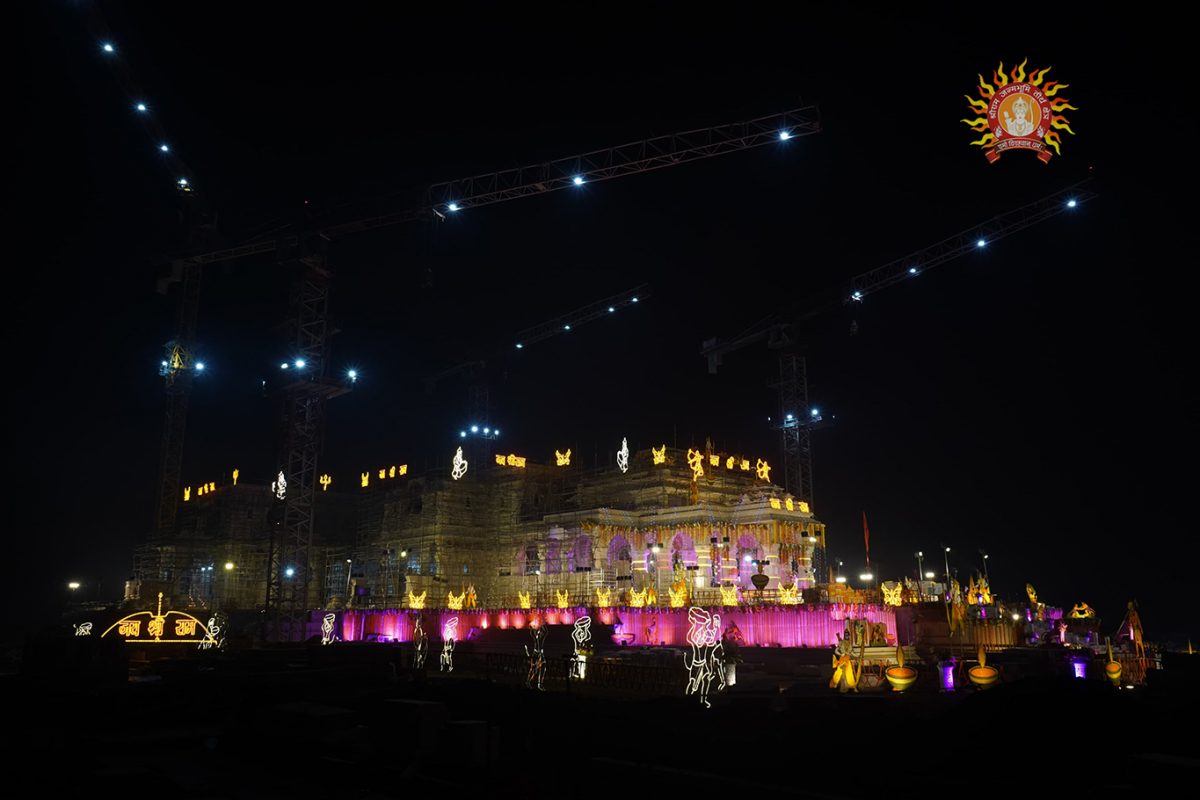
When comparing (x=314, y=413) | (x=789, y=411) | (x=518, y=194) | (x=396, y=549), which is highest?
(x=518, y=194)

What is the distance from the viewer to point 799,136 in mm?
52062

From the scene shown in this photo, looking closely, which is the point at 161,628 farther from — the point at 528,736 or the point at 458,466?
the point at 458,466

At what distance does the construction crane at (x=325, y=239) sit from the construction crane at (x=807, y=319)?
81.8ft

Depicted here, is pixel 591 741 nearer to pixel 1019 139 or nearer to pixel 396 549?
pixel 1019 139

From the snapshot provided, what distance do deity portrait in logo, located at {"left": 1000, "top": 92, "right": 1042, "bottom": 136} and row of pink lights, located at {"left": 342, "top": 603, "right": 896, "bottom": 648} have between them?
74.8ft

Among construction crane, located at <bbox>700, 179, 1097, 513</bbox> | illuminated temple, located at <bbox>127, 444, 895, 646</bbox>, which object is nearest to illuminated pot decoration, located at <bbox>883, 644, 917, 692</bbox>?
illuminated temple, located at <bbox>127, 444, 895, 646</bbox>

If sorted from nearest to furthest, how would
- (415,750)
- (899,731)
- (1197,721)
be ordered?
(415,750), (1197,721), (899,731)

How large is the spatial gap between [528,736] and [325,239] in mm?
40910

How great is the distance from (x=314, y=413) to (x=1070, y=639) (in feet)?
152

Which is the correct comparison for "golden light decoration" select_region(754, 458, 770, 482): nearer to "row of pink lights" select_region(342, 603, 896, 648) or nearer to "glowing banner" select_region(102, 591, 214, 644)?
"row of pink lights" select_region(342, 603, 896, 648)

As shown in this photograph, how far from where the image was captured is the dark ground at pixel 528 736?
36.5ft

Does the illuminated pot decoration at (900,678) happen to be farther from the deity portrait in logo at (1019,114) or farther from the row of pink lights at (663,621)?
the deity portrait in logo at (1019,114)

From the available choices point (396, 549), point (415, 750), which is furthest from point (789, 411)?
point (415, 750)

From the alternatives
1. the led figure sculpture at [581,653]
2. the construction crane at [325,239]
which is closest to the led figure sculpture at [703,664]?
the led figure sculpture at [581,653]
